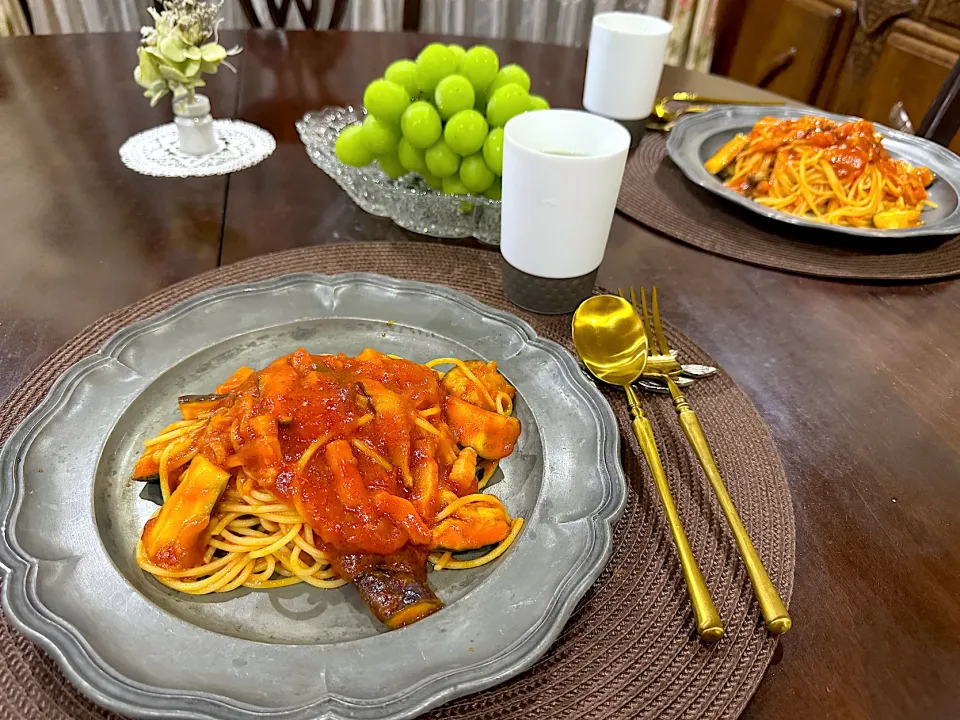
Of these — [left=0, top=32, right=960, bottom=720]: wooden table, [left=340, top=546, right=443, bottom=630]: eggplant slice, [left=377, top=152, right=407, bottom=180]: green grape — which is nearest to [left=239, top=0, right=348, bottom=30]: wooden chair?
[left=0, top=32, right=960, bottom=720]: wooden table

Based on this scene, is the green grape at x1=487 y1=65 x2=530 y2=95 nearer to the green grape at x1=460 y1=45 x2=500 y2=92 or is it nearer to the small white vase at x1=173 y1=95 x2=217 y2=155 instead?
the green grape at x1=460 y1=45 x2=500 y2=92

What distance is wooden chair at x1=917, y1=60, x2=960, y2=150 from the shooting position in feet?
7.72

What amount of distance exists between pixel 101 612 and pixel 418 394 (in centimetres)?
53

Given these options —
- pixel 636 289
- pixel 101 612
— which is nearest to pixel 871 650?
pixel 636 289

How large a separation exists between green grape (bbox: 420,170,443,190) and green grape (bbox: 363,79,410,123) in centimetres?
14

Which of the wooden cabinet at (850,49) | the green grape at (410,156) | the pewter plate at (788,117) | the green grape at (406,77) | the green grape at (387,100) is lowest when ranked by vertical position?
the wooden cabinet at (850,49)

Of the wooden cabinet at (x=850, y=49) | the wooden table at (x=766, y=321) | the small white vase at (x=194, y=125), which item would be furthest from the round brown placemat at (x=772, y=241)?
the wooden cabinet at (x=850, y=49)

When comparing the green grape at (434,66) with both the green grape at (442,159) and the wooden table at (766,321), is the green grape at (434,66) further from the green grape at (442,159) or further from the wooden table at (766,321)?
the wooden table at (766,321)

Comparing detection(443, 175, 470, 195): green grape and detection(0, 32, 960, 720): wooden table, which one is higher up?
detection(443, 175, 470, 195): green grape

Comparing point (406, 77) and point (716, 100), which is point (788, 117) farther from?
point (406, 77)

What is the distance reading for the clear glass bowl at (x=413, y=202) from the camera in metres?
1.57

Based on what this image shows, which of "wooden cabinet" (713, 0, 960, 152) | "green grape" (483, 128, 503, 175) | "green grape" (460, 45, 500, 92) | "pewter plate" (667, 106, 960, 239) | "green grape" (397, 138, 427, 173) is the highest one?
"green grape" (460, 45, 500, 92)

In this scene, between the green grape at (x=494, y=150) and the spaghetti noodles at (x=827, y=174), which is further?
the spaghetti noodles at (x=827, y=174)

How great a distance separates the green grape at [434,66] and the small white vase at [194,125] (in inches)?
28.1
